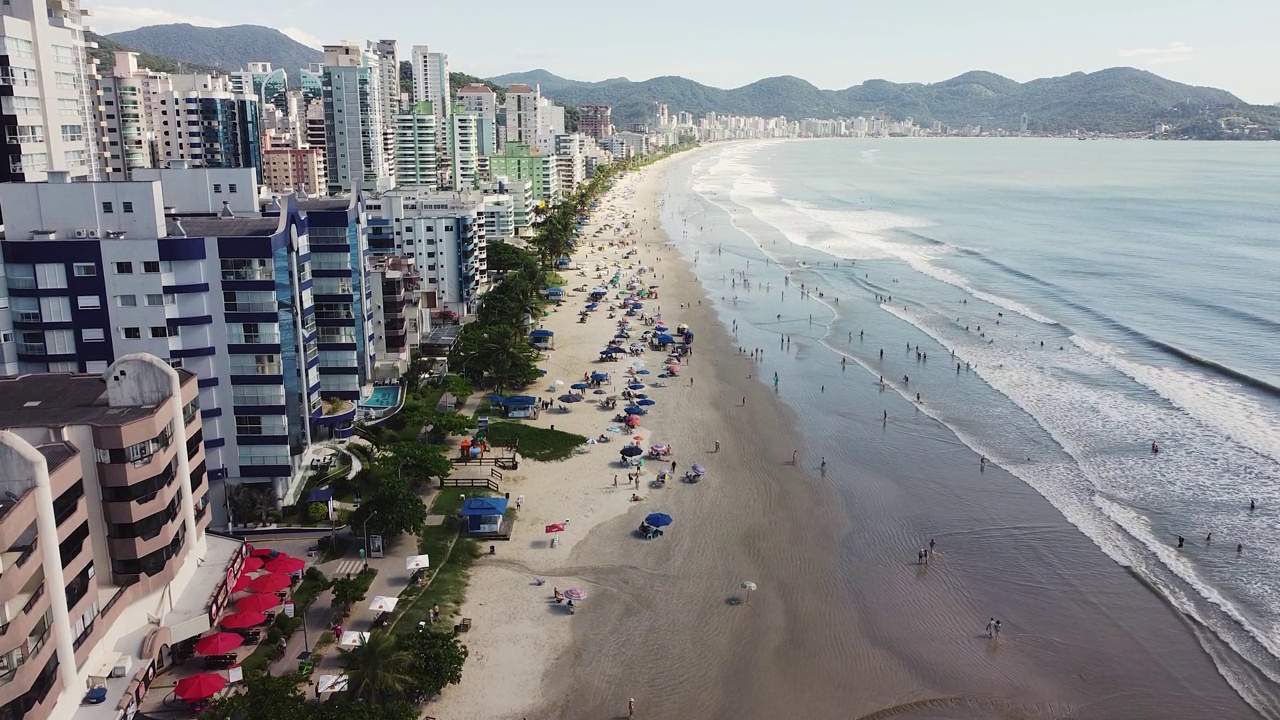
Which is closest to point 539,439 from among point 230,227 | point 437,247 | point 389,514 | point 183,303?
point 389,514

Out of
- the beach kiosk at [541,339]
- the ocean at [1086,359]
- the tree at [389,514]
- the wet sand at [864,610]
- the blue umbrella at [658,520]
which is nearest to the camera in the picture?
the wet sand at [864,610]

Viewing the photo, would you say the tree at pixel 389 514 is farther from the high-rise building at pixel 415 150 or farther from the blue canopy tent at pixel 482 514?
the high-rise building at pixel 415 150

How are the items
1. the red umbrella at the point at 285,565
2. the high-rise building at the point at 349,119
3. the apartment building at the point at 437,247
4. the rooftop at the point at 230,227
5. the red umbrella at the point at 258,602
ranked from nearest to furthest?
the red umbrella at the point at 258,602, the red umbrella at the point at 285,565, the rooftop at the point at 230,227, the apartment building at the point at 437,247, the high-rise building at the point at 349,119

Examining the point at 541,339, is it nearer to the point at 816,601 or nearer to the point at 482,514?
the point at 482,514

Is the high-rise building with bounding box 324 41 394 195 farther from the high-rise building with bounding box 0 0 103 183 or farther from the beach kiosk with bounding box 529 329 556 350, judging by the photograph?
the high-rise building with bounding box 0 0 103 183

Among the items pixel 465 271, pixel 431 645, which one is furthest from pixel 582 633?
pixel 465 271

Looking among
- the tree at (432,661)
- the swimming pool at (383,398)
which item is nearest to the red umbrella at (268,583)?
the tree at (432,661)
